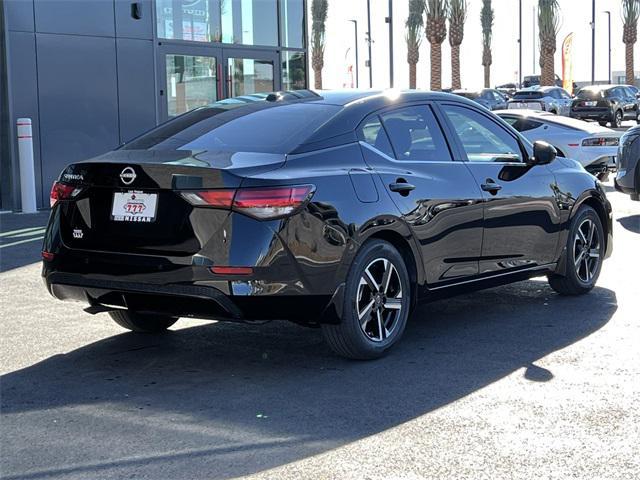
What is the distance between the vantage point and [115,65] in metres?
16.8

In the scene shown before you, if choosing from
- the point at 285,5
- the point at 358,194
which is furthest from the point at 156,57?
the point at 358,194

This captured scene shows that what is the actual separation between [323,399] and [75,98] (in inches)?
477

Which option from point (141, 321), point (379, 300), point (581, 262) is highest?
point (379, 300)

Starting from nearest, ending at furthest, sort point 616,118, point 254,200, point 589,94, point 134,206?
point 254,200 < point 134,206 < point 616,118 < point 589,94

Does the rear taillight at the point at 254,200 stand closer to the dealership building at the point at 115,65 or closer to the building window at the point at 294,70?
the dealership building at the point at 115,65

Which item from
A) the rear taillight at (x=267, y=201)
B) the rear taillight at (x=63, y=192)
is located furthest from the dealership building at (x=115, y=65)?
the rear taillight at (x=267, y=201)

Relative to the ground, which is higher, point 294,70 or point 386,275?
point 294,70

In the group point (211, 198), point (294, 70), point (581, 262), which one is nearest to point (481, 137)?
point (581, 262)

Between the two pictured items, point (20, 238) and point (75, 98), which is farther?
point (75, 98)

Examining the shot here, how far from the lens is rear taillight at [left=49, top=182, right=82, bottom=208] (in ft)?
18.8

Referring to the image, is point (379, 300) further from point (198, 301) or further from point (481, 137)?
point (481, 137)

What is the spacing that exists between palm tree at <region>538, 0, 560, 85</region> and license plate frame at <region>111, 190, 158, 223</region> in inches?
2125

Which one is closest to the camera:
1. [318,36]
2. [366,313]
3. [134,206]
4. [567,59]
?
[134,206]

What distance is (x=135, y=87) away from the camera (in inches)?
674
